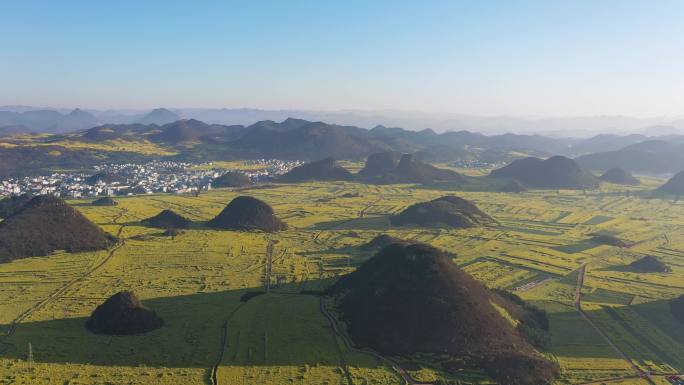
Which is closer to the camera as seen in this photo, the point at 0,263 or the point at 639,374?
the point at 639,374

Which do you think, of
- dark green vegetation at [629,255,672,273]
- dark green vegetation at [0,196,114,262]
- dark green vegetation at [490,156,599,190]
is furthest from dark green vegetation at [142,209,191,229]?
dark green vegetation at [490,156,599,190]

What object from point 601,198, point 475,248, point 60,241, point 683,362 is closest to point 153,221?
point 60,241

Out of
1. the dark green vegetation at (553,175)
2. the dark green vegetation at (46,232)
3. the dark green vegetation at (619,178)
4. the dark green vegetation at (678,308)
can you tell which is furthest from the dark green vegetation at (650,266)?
the dark green vegetation at (619,178)

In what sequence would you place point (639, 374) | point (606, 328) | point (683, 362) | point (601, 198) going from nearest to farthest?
point (639, 374) → point (683, 362) → point (606, 328) → point (601, 198)

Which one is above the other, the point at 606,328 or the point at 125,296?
the point at 125,296

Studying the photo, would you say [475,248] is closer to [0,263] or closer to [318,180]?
[0,263]

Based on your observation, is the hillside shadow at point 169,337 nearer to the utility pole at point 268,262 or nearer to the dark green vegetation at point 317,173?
the utility pole at point 268,262
